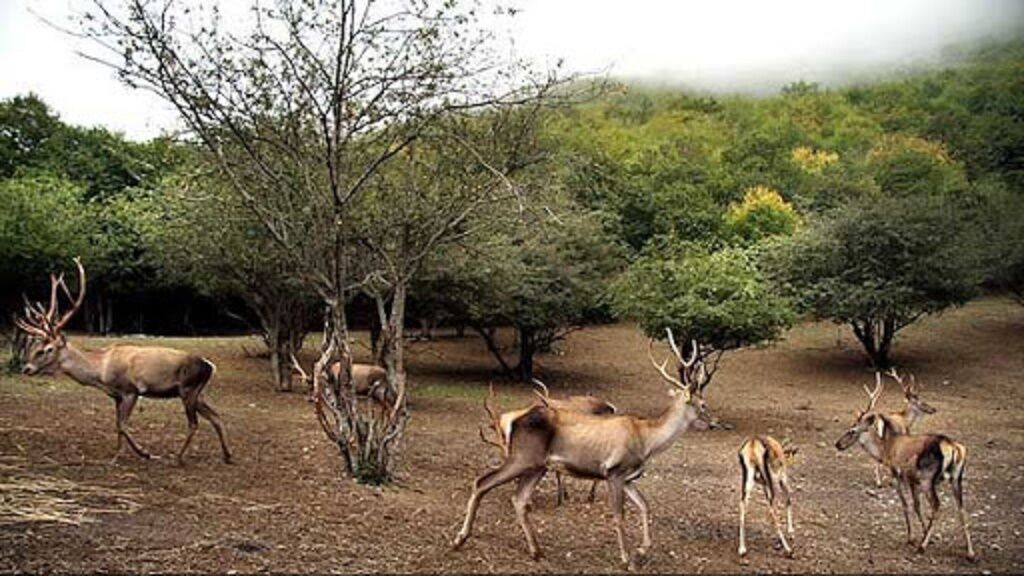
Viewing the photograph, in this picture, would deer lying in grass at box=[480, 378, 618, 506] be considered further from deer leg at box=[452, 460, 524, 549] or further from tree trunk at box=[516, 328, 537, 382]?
tree trunk at box=[516, 328, 537, 382]

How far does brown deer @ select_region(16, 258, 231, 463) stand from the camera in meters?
9.72

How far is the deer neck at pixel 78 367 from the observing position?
9.77m

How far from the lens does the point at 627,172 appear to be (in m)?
41.3

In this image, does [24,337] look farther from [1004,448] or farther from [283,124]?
[1004,448]

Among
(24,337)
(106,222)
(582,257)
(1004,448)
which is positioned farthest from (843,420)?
(106,222)

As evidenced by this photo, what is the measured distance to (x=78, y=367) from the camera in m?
9.78

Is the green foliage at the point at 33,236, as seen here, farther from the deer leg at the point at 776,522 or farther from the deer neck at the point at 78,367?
the deer leg at the point at 776,522

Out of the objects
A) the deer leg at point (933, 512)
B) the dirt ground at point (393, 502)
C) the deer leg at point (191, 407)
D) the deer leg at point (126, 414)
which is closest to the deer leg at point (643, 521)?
the dirt ground at point (393, 502)

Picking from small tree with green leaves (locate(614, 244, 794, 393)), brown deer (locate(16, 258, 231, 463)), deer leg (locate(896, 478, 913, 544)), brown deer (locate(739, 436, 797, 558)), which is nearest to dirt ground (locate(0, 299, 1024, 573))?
deer leg (locate(896, 478, 913, 544))

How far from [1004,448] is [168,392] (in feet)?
42.3

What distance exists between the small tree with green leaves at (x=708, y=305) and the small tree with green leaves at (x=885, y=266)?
6.43 m

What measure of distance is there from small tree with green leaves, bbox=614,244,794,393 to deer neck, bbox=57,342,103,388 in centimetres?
1022

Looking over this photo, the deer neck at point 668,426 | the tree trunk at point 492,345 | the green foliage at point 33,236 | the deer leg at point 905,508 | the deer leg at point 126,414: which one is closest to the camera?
the deer neck at point 668,426

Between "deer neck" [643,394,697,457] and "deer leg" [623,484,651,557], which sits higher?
"deer neck" [643,394,697,457]
